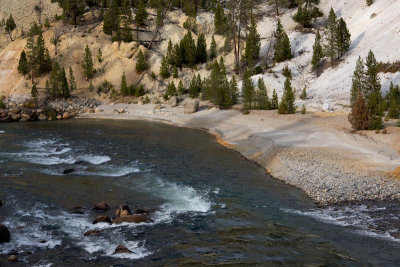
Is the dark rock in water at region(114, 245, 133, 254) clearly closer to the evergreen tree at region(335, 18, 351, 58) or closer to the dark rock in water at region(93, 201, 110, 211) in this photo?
the dark rock in water at region(93, 201, 110, 211)

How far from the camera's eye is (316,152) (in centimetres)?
1914

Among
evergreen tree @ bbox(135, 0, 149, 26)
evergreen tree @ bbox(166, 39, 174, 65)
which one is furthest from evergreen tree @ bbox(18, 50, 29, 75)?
evergreen tree @ bbox(166, 39, 174, 65)

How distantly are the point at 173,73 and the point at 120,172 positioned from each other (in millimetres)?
36844

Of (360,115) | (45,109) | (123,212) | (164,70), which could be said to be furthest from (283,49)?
(123,212)

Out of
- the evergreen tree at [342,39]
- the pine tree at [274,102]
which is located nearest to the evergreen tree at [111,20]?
the pine tree at [274,102]

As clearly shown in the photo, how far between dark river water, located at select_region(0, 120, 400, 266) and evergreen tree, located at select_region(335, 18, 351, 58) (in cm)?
2830

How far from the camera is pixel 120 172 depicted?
18.5 m

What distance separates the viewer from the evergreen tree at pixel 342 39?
140 feet

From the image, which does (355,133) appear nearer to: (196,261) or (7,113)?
(196,261)

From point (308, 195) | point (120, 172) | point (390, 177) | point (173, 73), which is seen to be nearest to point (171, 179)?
point (120, 172)

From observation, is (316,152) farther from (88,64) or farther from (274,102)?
(88,64)

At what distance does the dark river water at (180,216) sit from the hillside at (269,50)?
67.6 ft

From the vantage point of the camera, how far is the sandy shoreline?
46.9 feet

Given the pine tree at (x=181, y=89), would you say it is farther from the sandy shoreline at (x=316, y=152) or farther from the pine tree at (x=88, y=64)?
the pine tree at (x=88, y=64)
